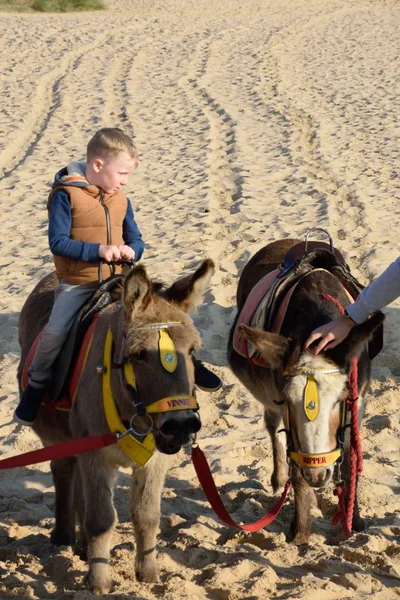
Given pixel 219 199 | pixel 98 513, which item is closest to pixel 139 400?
pixel 98 513

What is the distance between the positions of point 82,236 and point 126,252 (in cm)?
35

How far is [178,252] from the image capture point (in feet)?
34.7

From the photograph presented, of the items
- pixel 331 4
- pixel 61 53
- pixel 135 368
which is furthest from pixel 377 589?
pixel 331 4

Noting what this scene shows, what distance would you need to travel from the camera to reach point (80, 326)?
4695mm

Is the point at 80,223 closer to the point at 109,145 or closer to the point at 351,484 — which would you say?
the point at 109,145

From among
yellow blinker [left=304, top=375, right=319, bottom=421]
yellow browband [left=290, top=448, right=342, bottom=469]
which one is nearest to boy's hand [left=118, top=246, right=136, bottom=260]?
yellow blinker [left=304, top=375, right=319, bottom=421]

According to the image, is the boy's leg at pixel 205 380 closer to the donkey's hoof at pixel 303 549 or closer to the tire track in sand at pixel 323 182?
the donkey's hoof at pixel 303 549

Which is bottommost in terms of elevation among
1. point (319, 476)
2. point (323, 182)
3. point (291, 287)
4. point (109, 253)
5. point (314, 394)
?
point (319, 476)

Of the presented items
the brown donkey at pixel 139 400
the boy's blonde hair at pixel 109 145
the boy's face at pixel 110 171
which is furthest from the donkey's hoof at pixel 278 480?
the boy's blonde hair at pixel 109 145

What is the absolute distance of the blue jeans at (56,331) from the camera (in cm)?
475

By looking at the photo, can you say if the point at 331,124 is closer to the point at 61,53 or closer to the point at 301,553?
the point at 61,53

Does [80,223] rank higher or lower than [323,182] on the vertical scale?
lower

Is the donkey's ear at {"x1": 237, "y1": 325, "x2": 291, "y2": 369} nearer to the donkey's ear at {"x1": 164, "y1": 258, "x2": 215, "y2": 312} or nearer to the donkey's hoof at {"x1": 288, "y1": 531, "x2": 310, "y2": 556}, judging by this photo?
the donkey's ear at {"x1": 164, "y1": 258, "x2": 215, "y2": 312}

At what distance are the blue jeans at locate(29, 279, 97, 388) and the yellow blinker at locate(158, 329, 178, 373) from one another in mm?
1002
